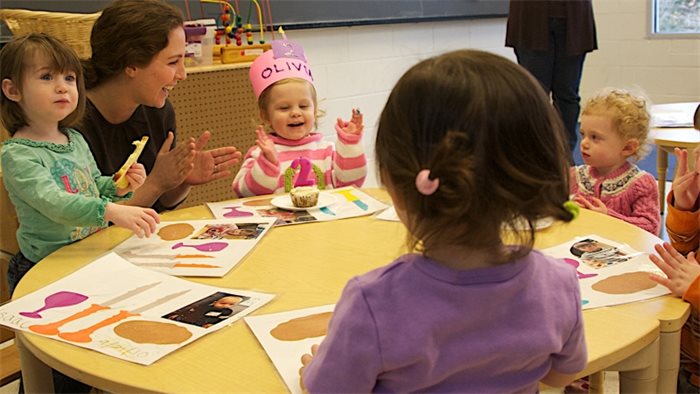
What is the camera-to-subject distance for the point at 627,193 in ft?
6.97

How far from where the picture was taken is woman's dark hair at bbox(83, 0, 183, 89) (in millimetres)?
2020

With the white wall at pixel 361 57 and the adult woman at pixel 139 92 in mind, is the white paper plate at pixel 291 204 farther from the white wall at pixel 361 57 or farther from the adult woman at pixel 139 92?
the white wall at pixel 361 57

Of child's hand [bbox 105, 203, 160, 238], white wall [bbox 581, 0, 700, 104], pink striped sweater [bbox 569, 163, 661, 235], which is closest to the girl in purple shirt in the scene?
child's hand [bbox 105, 203, 160, 238]

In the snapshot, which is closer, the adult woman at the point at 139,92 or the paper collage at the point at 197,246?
the paper collage at the point at 197,246

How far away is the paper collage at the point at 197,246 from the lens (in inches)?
55.1

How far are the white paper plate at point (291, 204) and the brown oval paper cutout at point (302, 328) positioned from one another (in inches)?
25.5

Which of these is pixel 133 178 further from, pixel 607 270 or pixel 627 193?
pixel 627 193

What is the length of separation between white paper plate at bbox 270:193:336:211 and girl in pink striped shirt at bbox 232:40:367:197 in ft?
0.65

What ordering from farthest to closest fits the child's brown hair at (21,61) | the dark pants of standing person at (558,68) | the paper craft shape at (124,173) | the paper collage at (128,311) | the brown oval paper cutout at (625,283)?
the dark pants of standing person at (558,68) < the paper craft shape at (124,173) < the child's brown hair at (21,61) < the brown oval paper cutout at (625,283) < the paper collage at (128,311)

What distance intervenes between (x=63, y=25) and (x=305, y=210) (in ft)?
4.66

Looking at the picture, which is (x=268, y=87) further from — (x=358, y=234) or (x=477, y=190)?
(x=477, y=190)

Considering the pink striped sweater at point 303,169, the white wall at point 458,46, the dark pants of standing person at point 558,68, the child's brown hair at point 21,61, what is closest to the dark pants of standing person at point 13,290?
the child's brown hair at point 21,61

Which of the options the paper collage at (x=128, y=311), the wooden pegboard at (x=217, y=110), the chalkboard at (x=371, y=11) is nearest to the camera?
the paper collage at (x=128, y=311)

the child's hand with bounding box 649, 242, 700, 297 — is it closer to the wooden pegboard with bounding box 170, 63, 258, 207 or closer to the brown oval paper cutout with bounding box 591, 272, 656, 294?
the brown oval paper cutout with bounding box 591, 272, 656, 294
